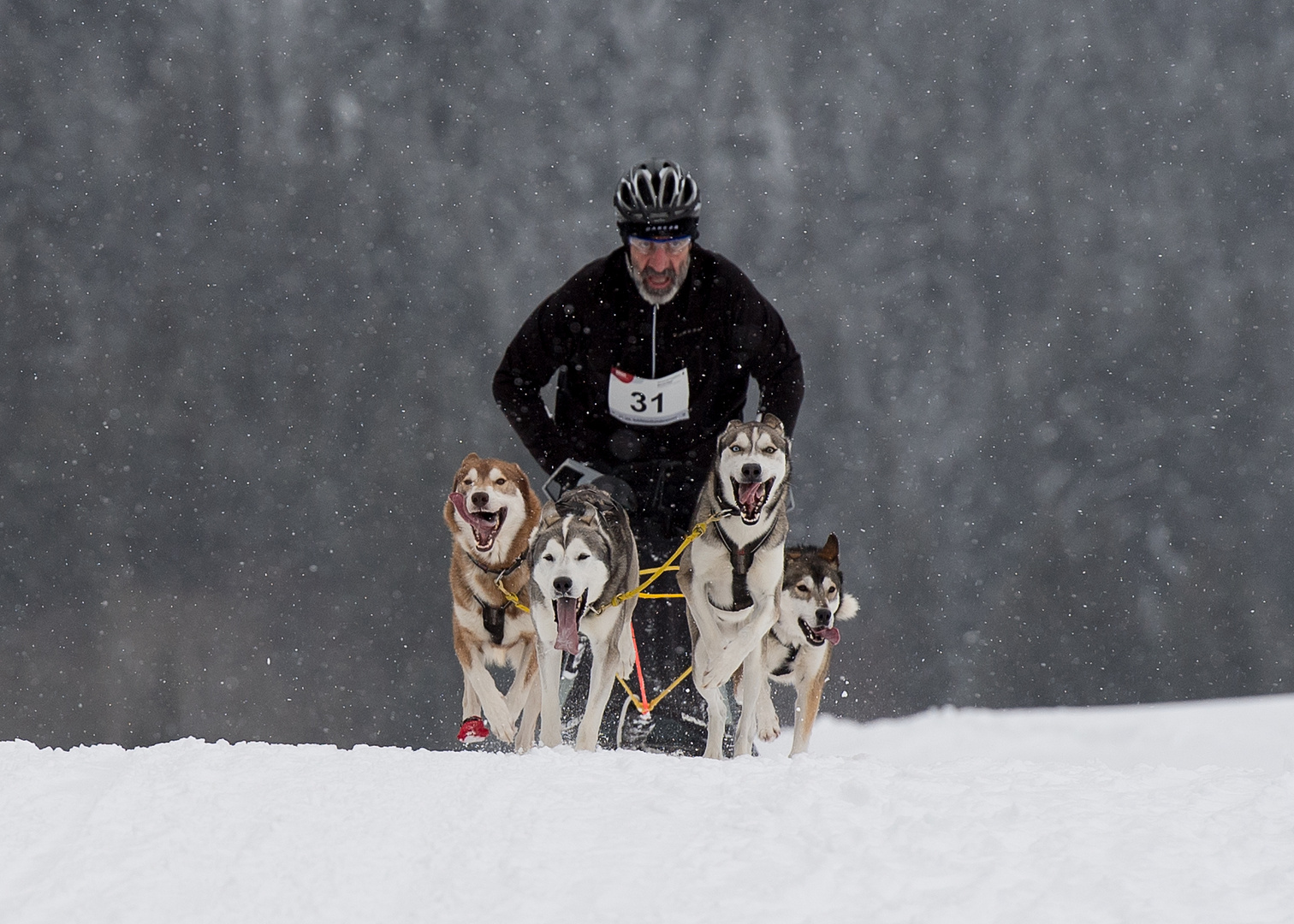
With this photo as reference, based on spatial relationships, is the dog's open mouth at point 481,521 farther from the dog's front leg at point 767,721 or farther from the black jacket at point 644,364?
the dog's front leg at point 767,721

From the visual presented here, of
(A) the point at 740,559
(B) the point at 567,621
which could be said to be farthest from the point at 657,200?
(B) the point at 567,621

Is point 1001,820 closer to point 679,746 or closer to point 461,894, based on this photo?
point 461,894

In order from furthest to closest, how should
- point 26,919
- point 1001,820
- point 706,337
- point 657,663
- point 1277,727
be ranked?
1. point 1277,727
2. point 657,663
3. point 706,337
4. point 1001,820
5. point 26,919

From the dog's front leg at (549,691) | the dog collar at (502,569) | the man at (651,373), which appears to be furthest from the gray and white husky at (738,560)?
the dog collar at (502,569)

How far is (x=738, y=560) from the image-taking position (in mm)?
4266

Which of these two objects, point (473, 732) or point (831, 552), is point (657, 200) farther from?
point (473, 732)

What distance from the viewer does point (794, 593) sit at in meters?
5.26

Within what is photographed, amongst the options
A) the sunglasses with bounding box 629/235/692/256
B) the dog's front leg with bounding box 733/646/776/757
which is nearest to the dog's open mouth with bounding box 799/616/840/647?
the dog's front leg with bounding box 733/646/776/757

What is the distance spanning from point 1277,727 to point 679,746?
6718mm

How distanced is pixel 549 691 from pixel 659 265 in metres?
1.71

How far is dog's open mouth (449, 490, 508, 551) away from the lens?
15.9ft

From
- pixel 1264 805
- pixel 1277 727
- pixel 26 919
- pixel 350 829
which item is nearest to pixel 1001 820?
pixel 1264 805

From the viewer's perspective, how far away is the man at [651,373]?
4.81 m

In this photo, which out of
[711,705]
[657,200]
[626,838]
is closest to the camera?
[626,838]
